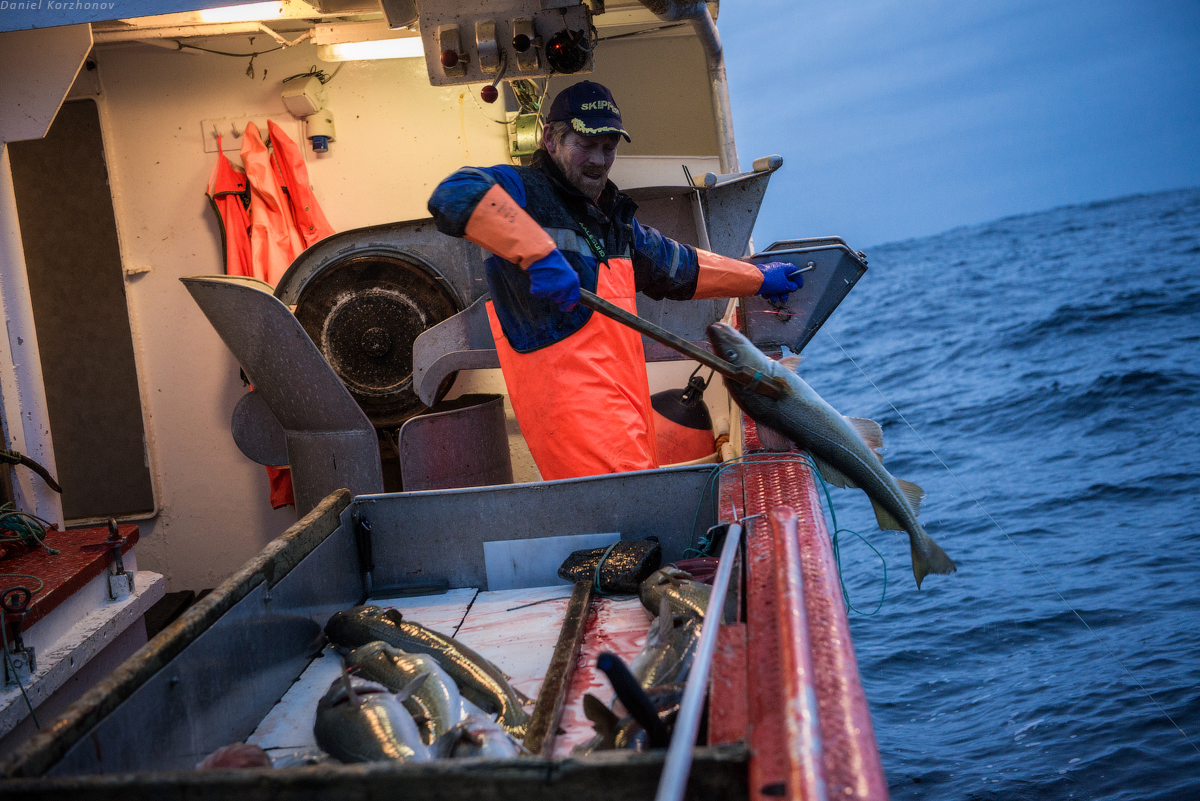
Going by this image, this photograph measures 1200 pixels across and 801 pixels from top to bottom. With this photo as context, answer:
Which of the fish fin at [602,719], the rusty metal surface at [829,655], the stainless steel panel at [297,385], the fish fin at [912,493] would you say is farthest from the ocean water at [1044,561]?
the stainless steel panel at [297,385]

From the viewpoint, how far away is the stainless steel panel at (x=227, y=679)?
1766 millimetres

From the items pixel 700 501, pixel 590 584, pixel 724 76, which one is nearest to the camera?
pixel 590 584

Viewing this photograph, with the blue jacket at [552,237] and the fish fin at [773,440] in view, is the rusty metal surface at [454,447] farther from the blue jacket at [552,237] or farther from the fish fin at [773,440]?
the fish fin at [773,440]

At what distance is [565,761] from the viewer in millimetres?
1347

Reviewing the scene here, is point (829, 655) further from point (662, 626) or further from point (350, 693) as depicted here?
point (350, 693)

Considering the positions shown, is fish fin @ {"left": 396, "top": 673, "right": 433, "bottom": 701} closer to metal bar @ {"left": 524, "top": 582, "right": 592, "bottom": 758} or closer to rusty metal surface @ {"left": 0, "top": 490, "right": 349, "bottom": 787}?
metal bar @ {"left": 524, "top": 582, "right": 592, "bottom": 758}

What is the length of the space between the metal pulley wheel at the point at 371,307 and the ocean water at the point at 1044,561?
103 inches

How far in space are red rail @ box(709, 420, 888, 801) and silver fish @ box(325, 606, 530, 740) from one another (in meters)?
0.63

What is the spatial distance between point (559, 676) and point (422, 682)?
33cm

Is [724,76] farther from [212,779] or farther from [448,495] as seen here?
[212,779]

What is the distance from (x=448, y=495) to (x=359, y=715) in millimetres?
1109

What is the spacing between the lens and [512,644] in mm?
2521

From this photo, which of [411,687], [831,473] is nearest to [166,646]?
[411,687]

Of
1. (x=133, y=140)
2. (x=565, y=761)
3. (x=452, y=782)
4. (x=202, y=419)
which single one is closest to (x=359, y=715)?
(x=452, y=782)
